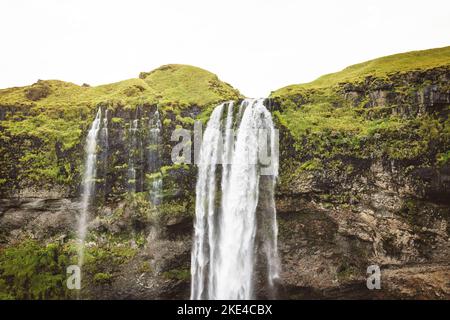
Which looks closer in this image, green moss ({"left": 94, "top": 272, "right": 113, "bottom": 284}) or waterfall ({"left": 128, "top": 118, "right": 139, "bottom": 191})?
green moss ({"left": 94, "top": 272, "right": 113, "bottom": 284})

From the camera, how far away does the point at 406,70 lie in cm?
2420

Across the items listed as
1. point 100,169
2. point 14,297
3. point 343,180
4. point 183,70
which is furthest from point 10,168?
point 343,180

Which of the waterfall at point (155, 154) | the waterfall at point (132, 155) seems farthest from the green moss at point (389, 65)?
the waterfall at point (132, 155)

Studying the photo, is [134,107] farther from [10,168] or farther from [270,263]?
[270,263]

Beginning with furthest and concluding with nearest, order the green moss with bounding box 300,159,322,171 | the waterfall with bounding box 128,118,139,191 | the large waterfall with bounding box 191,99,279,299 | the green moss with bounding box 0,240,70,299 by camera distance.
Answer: the waterfall with bounding box 128,118,139,191 → the green moss with bounding box 0,240,70,299 → the green moss with bounding box 300,159,322,171 → the large waterfall with bounding box 191,99,279,299

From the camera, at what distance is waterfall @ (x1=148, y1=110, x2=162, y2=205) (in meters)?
25.8

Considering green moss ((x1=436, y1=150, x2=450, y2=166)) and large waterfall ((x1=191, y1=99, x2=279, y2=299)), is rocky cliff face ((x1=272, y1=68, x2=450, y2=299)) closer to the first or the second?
green moss ((x1=436, y1=150, x2=450, y2=166))

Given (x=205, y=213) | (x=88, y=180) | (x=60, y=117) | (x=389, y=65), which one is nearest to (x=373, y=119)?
(x=389, y=65)

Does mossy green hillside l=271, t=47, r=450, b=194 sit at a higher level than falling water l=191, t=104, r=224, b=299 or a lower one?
higher

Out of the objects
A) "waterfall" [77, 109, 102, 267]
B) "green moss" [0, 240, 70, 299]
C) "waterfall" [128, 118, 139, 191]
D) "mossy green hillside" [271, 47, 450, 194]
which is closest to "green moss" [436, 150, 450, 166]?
"mossy green hillside" [271, 47, 450, 194]

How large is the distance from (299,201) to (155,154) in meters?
9.79

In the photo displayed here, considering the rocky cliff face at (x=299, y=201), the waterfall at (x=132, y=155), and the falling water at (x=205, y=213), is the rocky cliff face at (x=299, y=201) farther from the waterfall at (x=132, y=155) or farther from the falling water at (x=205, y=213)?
the falling water at (x=205, y=213)

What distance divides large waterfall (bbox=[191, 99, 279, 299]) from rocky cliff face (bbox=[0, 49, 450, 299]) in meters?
0.83

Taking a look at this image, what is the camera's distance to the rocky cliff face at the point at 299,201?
72.1 feet
